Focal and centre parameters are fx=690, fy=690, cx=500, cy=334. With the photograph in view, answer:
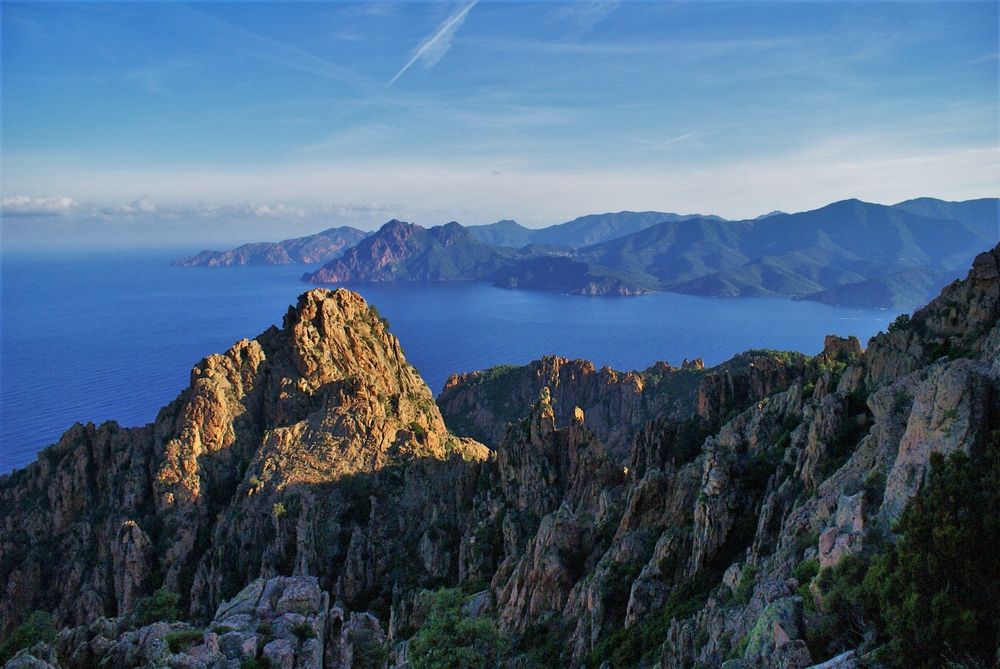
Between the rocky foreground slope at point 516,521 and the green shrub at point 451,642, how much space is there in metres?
0.12

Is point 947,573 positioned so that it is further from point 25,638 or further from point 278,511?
point 278,511

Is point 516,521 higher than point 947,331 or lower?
lower

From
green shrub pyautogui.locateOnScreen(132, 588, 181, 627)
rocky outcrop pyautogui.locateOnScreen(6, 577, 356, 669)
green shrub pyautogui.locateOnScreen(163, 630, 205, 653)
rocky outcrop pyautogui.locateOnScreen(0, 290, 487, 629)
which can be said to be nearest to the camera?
rocky outcrop pyautogui.locateOnScreen(6, 577, 356, 669)

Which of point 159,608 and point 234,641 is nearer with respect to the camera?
point 234,641

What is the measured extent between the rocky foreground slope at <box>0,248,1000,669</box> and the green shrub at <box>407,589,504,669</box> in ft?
0.40

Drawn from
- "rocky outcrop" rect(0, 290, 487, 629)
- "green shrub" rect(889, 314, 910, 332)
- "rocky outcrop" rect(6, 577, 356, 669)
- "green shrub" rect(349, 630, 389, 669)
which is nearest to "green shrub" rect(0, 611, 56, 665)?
"rocky outcrop" rect(6, 577, 356, 669)

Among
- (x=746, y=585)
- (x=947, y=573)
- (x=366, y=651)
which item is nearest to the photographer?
(x=947, y=573)

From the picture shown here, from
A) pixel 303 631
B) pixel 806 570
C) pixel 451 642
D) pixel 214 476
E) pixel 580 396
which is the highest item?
pixel 806 570

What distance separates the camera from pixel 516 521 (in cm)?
5344

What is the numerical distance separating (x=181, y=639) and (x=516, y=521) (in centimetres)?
2981

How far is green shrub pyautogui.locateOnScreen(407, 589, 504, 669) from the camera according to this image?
29.9m

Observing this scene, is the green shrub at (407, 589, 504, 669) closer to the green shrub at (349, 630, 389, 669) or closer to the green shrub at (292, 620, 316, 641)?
the green shrub at (349, 630, 389, 669)

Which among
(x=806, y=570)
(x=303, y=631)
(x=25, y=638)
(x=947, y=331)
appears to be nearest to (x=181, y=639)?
(x=303, y=631)

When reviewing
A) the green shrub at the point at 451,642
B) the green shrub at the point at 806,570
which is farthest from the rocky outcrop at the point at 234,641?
the green shrub at the point at 806,570
